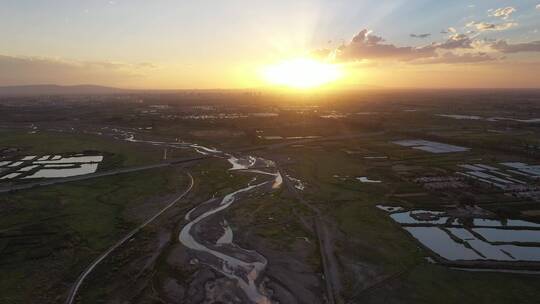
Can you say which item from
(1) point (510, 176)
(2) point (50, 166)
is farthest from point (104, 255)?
(1) point (510, 176)

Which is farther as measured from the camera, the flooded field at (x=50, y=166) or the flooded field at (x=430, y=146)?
the flooded field at (x=430, y=146)

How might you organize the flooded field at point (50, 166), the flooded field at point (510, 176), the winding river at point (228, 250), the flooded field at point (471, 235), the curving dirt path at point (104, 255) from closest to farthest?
the curving dirt path at point (104, 255), the winding river at point (228, 250), the flooded field at point (471, 235), the flooded field at point (510, 176), the flooded field at point (50, 166)

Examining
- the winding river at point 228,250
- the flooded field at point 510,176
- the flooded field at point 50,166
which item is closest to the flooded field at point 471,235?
the flooded field at point 510,176

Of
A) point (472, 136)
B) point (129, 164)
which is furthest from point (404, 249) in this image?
point (472, 136)

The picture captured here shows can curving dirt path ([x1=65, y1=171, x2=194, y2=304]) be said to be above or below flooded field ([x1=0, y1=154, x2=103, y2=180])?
above

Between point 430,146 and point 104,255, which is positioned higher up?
point 104,255

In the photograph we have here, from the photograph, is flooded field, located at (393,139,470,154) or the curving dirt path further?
flooded field, located at (393,139,470,154)

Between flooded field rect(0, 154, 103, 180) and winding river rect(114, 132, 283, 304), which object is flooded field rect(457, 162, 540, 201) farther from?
flooded field rect(0, 154, 103, 180)

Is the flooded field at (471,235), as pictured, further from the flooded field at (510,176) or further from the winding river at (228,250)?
the winding river at (228,250)

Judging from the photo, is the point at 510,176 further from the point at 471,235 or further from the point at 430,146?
the point at 430,146

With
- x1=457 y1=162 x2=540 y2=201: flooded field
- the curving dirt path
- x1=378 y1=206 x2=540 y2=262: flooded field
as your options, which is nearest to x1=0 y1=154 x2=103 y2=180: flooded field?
the curving dirt path

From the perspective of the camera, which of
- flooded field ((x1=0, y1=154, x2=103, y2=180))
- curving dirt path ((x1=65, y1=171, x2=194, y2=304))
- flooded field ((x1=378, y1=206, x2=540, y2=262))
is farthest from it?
flooded field ((x1=0, y1=154, x2=103, y2=180))

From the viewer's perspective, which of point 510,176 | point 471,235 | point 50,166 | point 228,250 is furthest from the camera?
point 50,166
